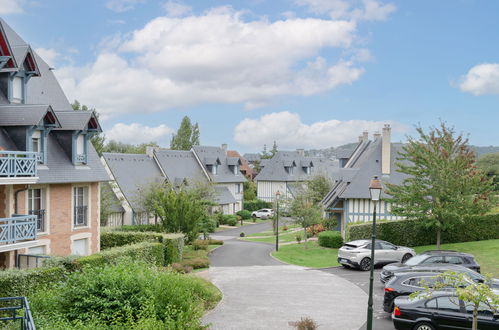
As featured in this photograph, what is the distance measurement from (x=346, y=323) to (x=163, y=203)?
17.7 metres

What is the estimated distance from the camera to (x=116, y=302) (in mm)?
12328

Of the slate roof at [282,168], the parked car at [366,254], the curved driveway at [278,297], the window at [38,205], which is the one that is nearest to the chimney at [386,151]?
the parked car at [366,254]

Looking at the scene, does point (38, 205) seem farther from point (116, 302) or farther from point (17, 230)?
point (116, 302)

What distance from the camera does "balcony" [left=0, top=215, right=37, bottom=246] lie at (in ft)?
54.0

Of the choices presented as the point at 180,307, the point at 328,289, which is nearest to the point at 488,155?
the point at 328,289

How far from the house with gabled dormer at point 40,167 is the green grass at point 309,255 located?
1268cm

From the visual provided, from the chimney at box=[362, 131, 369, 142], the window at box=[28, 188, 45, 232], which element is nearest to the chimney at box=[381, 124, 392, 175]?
the chimney at box=[362, 131, 369, 142]

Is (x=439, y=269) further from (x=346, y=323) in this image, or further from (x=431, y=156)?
(x=431, y=156)

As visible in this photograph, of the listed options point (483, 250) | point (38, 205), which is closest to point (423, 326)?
point (38, 205)

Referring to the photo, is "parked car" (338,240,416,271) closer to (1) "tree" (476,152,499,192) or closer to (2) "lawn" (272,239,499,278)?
(2) "lawn" (272,239,499,278)

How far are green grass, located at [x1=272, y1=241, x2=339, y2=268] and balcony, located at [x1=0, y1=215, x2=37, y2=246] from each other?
16.2 metres

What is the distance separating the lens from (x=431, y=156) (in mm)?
27484

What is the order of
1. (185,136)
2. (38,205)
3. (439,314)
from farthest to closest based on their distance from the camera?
(185,136)
(38,205)
(439,314)

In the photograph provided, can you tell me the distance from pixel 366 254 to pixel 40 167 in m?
17.1
